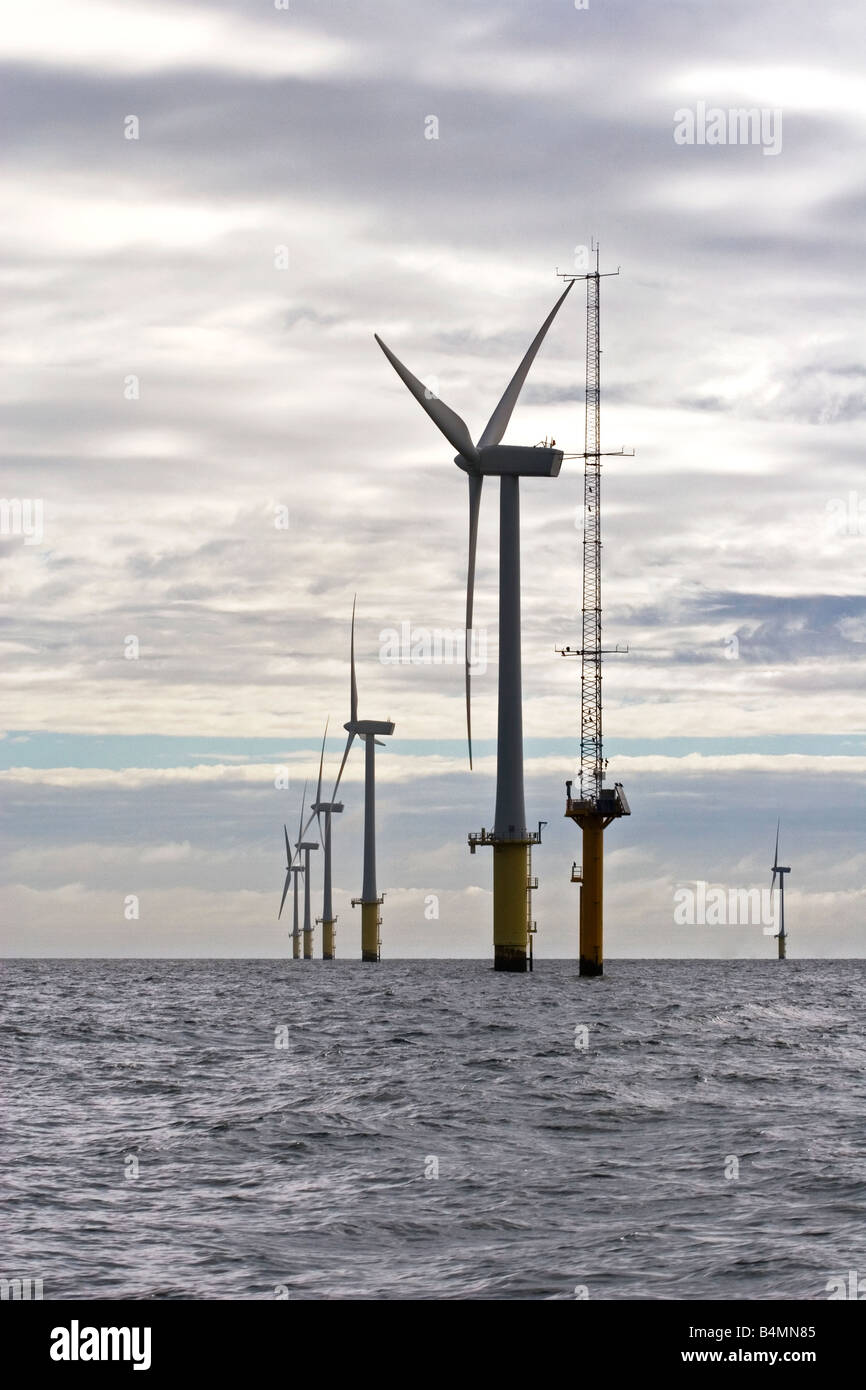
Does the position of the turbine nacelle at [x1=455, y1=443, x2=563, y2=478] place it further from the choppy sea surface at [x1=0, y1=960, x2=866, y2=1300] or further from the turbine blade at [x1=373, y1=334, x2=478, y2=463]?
the choppy sea surface at [x1=0, y1=960, x2=866, y2=1300]

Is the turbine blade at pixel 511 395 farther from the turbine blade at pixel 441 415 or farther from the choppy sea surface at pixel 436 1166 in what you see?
the choppy sea surface at pixel 436 1166

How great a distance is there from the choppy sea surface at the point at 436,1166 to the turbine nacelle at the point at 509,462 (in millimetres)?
75648

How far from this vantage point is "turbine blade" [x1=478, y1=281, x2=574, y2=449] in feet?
428

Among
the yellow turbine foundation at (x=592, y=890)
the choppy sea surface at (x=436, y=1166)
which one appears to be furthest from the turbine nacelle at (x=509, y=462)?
the choppy sea surface at (x=436, y=1166)

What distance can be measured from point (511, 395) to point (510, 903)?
44.0m

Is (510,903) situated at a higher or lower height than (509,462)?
lower

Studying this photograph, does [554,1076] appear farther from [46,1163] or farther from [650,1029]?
[650,1029]

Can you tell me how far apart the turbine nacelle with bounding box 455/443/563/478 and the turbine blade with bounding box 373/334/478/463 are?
0.95 m

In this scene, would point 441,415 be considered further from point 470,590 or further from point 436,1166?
point 436,1166

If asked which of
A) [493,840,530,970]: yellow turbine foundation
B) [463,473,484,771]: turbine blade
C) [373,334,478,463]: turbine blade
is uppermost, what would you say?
[373,334,478,463]: turbine blade

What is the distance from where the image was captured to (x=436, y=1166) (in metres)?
33.1

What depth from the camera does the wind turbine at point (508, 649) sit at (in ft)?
433

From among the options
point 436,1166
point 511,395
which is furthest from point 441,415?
point 436,1166

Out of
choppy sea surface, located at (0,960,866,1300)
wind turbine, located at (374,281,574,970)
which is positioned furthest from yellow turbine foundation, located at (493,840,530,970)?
choppy sea surface, located at (0,960,866,1300)
